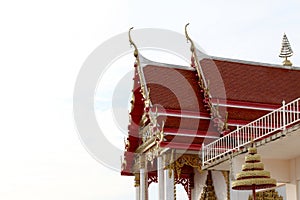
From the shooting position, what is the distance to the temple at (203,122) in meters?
15.4

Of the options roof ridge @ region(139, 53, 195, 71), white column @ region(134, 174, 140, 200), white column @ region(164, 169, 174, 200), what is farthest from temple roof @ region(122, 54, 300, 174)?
white column @ region(164, 169, 174, 200)

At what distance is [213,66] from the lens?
68.4ft

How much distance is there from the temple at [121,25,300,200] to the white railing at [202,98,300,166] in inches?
1.4

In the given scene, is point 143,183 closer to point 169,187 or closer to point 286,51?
point 169,187

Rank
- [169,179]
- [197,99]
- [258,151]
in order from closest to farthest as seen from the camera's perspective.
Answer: [258,151], [169,179], [197,99]

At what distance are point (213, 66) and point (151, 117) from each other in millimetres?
3776

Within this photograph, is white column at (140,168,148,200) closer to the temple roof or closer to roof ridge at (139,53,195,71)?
the temple roof

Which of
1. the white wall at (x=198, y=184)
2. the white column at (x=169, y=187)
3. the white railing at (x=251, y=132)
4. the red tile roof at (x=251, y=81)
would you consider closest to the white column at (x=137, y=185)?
the white wall at (x=198, y=184)

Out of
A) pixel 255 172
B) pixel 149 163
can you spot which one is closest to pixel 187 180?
pixel 149 163

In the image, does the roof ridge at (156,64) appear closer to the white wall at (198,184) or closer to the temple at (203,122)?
the temple at (203,122)

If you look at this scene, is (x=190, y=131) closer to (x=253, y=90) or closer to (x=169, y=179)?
(x=169, y=179)

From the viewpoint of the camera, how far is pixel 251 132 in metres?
14.6

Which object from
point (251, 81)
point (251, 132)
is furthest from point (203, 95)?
point (251, 132)

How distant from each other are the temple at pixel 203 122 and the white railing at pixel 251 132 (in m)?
0.03
